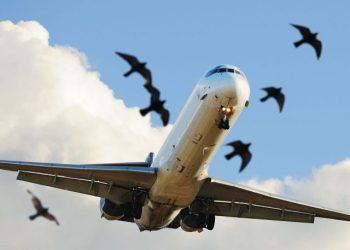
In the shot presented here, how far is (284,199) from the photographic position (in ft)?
160

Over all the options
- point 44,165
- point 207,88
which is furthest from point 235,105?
point 44,165

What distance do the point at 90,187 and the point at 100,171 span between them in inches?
96.0

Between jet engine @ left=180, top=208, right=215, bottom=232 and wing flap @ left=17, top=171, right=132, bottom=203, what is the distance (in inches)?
133

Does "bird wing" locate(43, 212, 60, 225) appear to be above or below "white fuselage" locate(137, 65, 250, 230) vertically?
below

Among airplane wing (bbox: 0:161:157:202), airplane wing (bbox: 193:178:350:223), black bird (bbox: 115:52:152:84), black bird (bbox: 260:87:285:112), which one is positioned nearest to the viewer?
→ black bird (bbox: 115:52:152:84)

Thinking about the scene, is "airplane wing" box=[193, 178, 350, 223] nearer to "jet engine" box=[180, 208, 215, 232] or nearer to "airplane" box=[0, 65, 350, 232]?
"airplane" box=[0, 65, 350, 232]

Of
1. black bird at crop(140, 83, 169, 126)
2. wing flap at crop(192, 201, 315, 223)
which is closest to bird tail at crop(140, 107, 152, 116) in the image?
black bird at crop(140, 83, 169, 126)

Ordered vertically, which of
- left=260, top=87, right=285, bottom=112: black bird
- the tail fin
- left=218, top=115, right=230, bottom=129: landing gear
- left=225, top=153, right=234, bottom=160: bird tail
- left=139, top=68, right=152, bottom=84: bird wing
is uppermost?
the tail fin

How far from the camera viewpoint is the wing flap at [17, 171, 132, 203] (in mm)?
45750

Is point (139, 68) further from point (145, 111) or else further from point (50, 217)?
point (50, 217)

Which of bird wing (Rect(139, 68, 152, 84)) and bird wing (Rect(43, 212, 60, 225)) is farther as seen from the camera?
bird wing (Rect(139, 68, 152, 84))

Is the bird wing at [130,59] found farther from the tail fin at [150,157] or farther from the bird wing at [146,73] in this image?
the tail fin at [150,157]

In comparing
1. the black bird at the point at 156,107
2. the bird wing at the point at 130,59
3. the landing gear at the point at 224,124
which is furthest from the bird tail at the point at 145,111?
the landing gear at the point at 224,124

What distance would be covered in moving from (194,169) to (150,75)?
17208 mm
